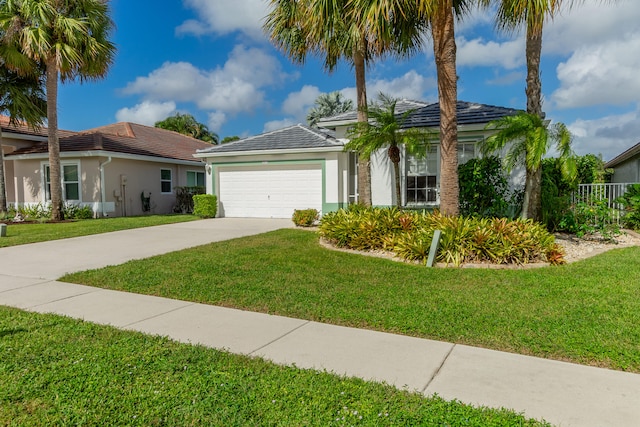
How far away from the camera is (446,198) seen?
28.4 ft

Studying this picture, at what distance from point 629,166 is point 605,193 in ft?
32.6

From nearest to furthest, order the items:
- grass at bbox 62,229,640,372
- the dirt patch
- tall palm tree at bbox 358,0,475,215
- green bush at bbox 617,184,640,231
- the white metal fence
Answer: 1. grass at bbox 62,229,640,372
2. the dirt patch
3. tall palm tree at bbox 358,0,475,215
4. green bush at bbox 617,184,640,231
5. the white metal fence

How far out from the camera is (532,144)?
8.68 metres

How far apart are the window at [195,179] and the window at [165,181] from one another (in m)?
1.36

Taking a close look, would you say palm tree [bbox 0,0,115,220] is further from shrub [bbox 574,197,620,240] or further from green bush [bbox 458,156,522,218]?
shrub [bbox 574,197,620,240]

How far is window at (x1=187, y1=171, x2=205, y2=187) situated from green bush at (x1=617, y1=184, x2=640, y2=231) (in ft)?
65.3

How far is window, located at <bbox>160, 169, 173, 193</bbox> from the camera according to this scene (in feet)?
69.5

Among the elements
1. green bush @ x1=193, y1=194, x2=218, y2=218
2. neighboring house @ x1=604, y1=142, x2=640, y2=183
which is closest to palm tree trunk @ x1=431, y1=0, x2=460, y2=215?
green bush @ x1=193, y1=194, x2=218, y2=218

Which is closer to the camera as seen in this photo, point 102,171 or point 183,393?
point 183,393

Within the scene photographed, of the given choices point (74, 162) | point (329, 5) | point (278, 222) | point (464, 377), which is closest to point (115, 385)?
point (464, 377)

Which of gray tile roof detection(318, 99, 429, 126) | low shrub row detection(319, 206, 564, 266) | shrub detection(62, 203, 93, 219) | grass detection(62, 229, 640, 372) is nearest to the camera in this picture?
grass detection(62, 229, 640, 372)

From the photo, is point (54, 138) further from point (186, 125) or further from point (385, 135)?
point (186, 125)

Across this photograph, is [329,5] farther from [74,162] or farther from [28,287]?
[74,162]

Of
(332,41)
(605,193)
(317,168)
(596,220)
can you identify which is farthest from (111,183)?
(605,193)
